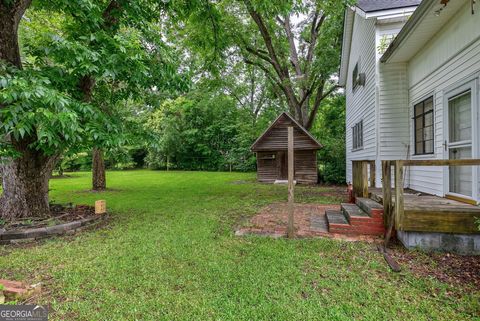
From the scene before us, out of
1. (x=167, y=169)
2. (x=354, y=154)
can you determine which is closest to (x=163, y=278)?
(x=354, y=154)

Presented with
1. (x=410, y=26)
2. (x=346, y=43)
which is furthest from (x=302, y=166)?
(x=410, y=26)

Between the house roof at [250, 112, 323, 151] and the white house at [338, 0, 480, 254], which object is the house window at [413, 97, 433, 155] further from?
the house roof at [250, 112, 323, 151]

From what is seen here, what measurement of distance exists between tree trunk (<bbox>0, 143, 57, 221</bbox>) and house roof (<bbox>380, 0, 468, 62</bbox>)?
7.47m

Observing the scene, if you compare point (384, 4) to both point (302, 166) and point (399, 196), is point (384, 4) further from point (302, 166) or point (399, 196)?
point (302, 166)

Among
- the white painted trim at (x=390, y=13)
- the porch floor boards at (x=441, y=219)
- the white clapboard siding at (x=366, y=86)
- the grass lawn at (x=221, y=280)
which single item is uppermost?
the white painted trim at (x=390, y=13)

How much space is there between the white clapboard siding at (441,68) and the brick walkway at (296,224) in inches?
90.8

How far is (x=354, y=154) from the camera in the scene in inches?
425

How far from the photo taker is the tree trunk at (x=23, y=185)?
5.21 m

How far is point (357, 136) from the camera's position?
10.2 m

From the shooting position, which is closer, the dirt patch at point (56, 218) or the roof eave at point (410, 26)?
the roof eave at point (410, 26)

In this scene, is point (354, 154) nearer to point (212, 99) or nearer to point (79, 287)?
point (79, 287)

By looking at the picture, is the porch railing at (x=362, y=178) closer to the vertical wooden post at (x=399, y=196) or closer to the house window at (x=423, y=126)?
the house window at (x=423, y=126)

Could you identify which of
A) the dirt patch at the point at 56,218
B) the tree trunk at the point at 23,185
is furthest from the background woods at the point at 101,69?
the dirt patch at the point at 56,218

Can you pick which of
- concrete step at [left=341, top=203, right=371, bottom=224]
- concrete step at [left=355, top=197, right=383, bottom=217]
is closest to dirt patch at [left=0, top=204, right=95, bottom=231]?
concrete step at [left=341, top=203, right=371, bottom=224]
